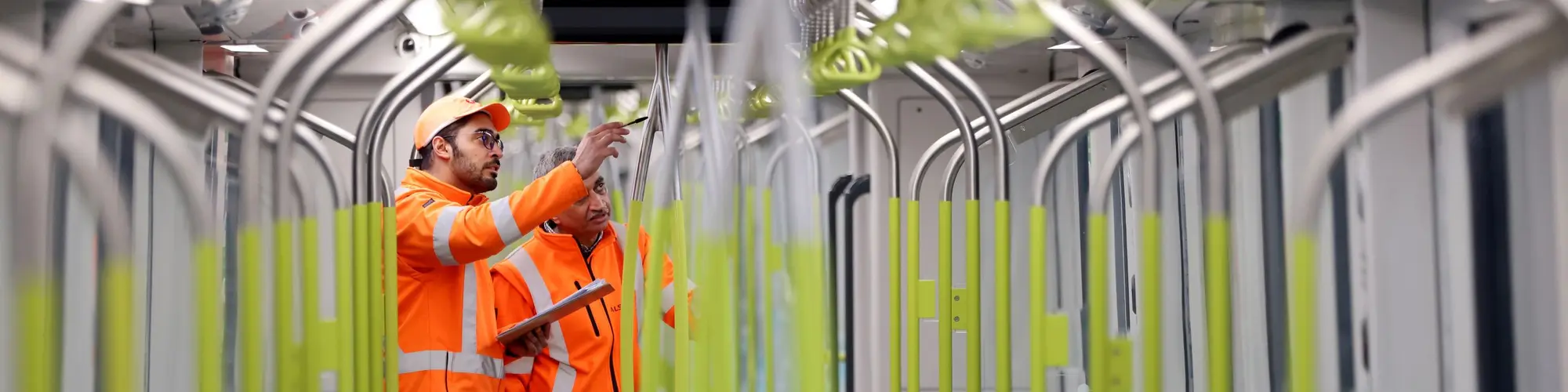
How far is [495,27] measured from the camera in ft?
3.97

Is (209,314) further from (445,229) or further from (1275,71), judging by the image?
(1275,71)

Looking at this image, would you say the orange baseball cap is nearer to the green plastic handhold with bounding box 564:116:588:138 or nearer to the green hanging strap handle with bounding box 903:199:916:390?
the green hanging strap handle with bounding box 903:199:916:390

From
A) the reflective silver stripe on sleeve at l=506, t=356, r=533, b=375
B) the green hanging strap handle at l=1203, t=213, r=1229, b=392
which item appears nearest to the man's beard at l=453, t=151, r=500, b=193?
the reflective silver stripe on sleeve at l=506, t=356, r=533, b=375

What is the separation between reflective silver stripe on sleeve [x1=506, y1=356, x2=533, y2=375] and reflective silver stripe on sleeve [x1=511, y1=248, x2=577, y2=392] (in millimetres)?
54

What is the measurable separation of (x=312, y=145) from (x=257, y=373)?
318 mm

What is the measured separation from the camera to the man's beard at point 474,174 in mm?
2490

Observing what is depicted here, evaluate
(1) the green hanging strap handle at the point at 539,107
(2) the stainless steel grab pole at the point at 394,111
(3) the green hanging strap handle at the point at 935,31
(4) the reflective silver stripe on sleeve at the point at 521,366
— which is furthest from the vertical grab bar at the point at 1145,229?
(1) the green hanging strap handle at the point at 539,107

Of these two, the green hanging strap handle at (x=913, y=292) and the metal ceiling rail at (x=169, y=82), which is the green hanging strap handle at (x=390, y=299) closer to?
the metal ceiling rail at (x=169, y=82)

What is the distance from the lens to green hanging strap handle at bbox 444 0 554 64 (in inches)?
46.9

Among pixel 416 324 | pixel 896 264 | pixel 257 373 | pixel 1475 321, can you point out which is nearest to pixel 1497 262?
pixel 1475 321

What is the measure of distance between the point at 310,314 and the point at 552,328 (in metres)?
1.32

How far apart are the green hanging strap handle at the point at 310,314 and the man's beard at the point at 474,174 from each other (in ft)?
3.71

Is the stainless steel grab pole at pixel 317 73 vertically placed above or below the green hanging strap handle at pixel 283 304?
above

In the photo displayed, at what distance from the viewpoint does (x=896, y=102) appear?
10.8 feet
